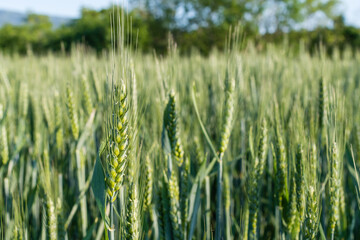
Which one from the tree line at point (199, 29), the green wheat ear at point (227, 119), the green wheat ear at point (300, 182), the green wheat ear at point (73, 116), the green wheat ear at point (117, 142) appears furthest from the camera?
the tree line at point (199, 29)

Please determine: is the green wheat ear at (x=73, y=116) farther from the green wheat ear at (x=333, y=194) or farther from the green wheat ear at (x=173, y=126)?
the green wheat ear at (x=333, y=194)

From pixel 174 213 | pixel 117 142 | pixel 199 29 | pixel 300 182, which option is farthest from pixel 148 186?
pixel 199 29

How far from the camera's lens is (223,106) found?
1009 mm

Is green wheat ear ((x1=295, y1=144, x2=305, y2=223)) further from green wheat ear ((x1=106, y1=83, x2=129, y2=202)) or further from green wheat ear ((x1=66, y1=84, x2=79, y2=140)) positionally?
green wheat ear ((x1=66, y1=84, x2=79, y2=140))

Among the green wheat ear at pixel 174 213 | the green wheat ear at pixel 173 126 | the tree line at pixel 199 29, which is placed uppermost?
the tree line at pixel 199 29

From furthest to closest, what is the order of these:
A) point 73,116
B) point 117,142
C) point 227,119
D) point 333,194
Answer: point 73,116 → point 227,119 → point 333,194 → point 117,142

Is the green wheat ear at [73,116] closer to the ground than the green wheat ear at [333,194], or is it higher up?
higher up

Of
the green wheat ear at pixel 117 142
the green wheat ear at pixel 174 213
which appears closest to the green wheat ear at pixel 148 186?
the green wheat ear at pixel 174 213

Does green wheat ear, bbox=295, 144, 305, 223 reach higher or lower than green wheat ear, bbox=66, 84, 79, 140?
lower

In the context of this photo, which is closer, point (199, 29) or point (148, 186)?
point (148, 186)

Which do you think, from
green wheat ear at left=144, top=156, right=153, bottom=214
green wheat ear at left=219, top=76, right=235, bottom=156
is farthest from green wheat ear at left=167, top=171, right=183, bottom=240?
green wheat ear at left=219, top=76, right=235, bottom=156

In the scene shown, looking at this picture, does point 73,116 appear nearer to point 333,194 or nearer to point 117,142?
point 117,142

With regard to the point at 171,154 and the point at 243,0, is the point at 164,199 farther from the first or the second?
the point at 243,0

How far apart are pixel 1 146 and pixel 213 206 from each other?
942 millimetres
